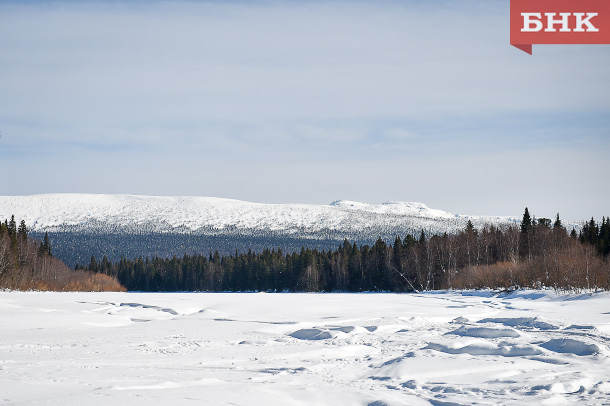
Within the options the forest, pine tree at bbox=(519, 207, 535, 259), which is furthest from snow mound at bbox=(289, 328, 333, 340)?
A: pine tree at bbox=(519, 207, 535, 259)

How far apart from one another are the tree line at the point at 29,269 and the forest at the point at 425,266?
25276 mm

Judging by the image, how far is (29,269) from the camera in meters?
64.9

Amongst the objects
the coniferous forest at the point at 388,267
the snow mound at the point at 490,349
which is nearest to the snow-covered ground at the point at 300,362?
the snow mound at the point at 490,349

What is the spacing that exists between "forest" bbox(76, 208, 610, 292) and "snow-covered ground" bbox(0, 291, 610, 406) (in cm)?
2198

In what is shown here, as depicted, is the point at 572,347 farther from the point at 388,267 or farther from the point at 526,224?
the point at 388,267

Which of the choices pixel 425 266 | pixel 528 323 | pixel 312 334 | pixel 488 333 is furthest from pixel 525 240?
pixel 312 334

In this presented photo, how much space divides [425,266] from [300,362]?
58603 mm

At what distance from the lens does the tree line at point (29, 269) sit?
174ft

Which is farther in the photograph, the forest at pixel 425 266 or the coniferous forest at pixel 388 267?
the coniferous forest at pixel 388 267

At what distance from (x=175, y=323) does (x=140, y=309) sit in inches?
244

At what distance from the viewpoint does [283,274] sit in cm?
9488

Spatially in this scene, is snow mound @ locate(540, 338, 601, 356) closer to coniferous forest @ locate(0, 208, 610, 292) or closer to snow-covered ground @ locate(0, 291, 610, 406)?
snow-covered ground @ locate(0, 291, 610, 406)

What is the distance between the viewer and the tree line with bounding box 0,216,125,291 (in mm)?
53094

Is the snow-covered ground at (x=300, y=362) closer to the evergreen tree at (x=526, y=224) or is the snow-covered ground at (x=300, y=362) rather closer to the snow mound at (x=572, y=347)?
the snow mound at (x=572, y=347)
